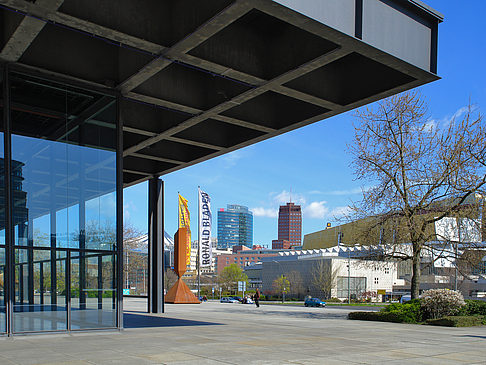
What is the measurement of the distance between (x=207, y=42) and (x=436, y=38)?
236 inches

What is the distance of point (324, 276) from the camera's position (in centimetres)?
9625

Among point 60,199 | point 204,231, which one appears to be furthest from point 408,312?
point 204,231

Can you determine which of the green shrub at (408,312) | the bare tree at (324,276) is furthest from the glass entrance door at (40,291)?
the bare tree at (324,276)

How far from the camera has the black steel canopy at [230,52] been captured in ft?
35.7

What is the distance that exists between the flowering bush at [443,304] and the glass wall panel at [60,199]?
601 inches

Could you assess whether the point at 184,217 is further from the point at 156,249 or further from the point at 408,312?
the point at 408,312

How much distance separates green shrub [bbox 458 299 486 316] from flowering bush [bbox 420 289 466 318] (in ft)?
0.89

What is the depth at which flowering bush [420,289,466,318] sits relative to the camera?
22797 mm

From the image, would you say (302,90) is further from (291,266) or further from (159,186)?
(291,266)

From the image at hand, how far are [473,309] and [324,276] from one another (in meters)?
73.9

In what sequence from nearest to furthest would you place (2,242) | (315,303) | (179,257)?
(2,242), (179,257), (315,303)

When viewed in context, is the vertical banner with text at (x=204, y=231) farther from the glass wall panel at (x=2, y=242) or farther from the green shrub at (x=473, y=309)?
the glass wall panel at (x=2, y=242)

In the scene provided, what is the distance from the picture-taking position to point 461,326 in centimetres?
2103

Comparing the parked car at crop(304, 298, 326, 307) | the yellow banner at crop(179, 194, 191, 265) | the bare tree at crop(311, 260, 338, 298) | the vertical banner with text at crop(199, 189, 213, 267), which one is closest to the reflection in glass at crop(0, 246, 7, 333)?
the yellow banner at crop(179, 194, 191, 265)
